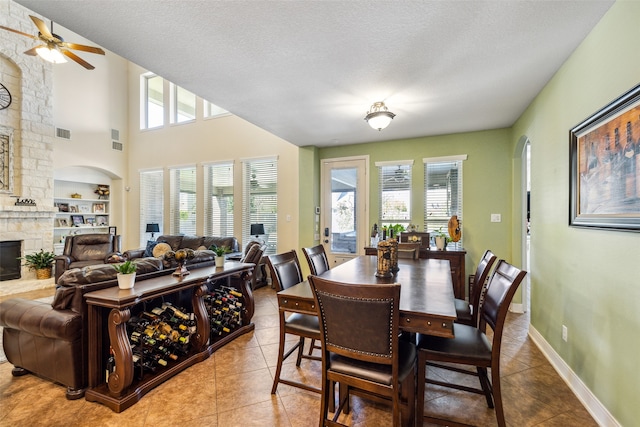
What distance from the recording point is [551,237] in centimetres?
270

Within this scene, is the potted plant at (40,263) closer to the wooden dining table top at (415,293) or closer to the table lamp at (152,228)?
the table lamp at (152,228)

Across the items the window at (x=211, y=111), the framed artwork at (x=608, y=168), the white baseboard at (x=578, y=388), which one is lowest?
the white baseboard at (x=578, y=388)

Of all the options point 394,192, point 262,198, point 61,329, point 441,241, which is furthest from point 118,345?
point 262,198

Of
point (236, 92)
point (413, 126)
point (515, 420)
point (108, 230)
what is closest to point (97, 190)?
point (108, 230)

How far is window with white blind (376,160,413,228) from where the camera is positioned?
484 centimetres

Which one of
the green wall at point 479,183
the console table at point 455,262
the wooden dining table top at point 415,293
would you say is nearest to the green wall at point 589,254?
the wooden dining table top at point 415,293

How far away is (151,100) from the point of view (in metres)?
7.91

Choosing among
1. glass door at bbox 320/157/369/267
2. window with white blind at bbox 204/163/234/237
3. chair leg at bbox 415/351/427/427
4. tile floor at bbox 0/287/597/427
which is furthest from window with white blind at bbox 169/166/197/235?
chair leg at bbox 415/351/427/427

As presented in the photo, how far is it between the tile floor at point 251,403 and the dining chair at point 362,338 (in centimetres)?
52

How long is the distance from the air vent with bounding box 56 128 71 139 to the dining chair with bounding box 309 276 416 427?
26.1 ft

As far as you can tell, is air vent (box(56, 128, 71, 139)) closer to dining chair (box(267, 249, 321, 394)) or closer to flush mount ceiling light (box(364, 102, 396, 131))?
dining chair (box(267, 249, 321, 394))

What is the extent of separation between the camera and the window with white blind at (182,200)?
7.05 metres

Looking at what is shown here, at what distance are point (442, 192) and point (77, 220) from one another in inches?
328

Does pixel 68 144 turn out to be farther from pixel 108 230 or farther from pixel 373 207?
pixel 373 207
